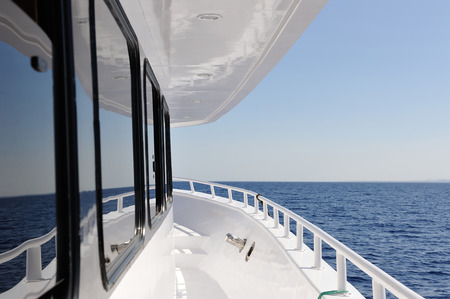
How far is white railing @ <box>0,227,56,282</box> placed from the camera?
0.79 meters

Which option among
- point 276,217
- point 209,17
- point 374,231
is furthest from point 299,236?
point 374,231

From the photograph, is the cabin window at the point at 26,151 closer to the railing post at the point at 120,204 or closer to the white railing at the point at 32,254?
the white railing at the point at 32,254

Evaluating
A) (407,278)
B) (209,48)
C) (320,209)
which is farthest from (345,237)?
(209,48)

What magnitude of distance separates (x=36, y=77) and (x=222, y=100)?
711 centimetres

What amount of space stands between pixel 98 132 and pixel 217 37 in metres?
2.98

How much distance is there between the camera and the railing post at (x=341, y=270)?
308 cm

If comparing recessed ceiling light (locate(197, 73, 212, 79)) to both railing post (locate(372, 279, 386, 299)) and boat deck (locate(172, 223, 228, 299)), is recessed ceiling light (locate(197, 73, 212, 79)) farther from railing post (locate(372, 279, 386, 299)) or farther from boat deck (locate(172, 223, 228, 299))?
railing post (locate(372, 279, 386, 299))

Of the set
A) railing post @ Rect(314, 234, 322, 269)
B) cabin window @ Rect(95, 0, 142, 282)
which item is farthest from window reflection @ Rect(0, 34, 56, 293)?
railing post @ Rect(314, 234, 322, 269)

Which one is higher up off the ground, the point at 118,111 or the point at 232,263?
the point at 118,111

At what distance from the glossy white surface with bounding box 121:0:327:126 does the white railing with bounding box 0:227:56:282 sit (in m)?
2.36

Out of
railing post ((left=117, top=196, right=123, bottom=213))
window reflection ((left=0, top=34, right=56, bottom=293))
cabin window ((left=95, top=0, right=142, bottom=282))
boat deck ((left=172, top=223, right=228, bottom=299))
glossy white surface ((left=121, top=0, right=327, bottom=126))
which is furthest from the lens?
boat deck ((left=172, top=223, right=228, bottom=299))

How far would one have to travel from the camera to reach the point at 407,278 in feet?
107

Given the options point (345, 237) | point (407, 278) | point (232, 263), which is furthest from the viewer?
point (345, 237)

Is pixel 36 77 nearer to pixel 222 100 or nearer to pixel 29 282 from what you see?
pixel 29 282
